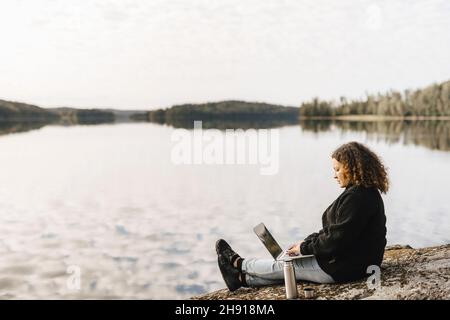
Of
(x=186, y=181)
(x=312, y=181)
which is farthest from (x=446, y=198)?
(x=186, y=181)

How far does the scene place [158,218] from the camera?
54.5 feet

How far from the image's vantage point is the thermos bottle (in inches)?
232

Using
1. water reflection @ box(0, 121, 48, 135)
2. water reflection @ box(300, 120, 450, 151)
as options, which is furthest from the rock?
water reflection @ box(0, 121, 48, 135)

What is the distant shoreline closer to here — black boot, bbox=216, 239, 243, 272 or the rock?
the rock

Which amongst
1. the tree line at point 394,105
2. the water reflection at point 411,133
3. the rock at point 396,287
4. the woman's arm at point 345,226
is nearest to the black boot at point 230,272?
the rock at point 396,287

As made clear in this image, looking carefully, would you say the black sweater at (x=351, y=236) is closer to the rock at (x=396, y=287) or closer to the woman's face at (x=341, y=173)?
the woman's face at (x=341, y=173)

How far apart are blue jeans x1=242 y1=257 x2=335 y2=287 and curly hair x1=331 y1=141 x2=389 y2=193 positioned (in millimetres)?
1112

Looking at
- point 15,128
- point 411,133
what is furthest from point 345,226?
point 15,128

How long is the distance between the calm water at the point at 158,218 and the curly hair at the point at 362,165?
15.5ft

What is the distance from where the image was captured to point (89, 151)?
41625mm

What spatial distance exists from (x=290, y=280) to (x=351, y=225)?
0.96m

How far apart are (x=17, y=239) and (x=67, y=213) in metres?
3.75

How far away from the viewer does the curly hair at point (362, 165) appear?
18.5 ft
